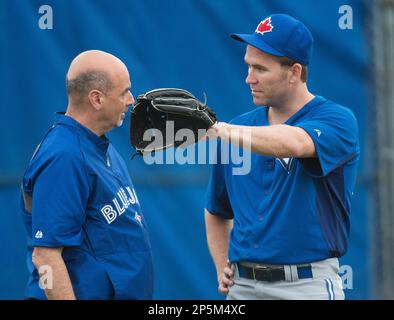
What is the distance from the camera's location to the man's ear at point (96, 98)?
11.9ft

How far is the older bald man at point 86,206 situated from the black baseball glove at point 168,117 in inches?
8.7

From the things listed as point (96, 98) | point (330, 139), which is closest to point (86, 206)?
point (96, 98)

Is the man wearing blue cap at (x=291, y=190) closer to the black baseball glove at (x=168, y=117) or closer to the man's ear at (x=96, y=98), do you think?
the black baseball glove at (x=168, y=117)

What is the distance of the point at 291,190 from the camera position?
375cm

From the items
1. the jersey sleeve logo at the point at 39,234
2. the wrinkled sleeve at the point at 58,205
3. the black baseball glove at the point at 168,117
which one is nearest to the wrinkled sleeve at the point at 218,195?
the black baseball glove at the point at 168,117

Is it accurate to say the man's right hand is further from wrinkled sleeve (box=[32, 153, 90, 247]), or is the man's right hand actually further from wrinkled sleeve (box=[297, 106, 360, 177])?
wrinkled sleeve (box=[32, 153, 90, 247])

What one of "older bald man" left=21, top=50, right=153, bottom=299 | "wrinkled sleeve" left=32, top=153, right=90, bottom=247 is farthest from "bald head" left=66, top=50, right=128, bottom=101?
"wrinkled sleeve" left=32, top=153, right=90, bottom=247

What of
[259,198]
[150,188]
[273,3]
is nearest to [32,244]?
[259,198]

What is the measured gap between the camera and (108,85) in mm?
3656

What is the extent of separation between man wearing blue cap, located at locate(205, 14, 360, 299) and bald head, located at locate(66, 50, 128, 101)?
0.65 m

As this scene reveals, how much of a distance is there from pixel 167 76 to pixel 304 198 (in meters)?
2.12

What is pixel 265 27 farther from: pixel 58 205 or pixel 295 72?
pixel 58 205
